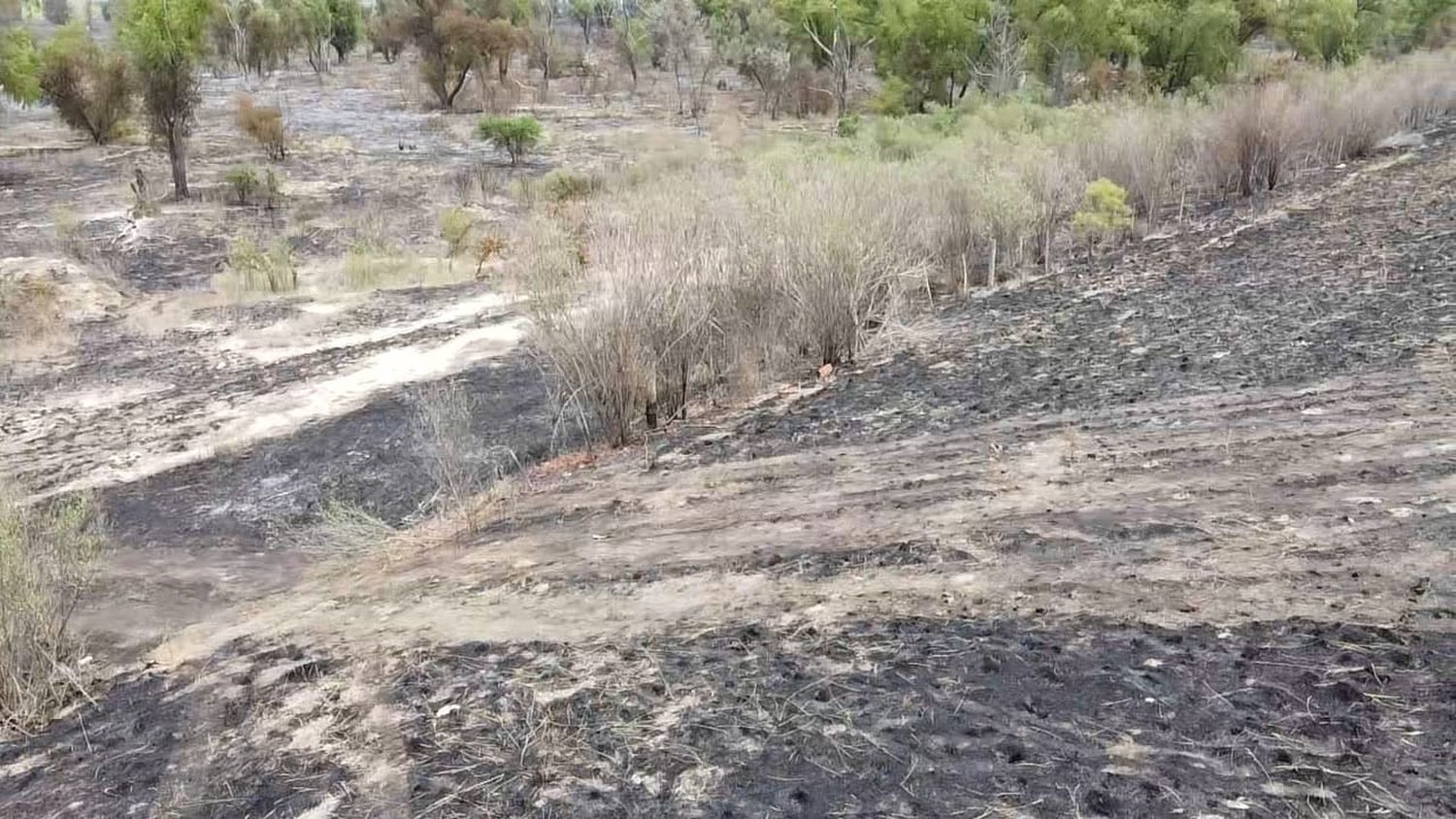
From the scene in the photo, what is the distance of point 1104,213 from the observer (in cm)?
1362

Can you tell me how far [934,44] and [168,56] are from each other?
66.0 feet

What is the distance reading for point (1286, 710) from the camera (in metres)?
3.65

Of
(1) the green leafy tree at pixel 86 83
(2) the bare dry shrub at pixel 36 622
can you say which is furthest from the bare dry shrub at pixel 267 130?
(2) the bare dry shrub at pixel 36 622

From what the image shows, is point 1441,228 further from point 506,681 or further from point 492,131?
point 492,131

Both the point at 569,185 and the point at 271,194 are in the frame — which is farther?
the point at 271,194

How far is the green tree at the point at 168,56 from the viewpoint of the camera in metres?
21.5

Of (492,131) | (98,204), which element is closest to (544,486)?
(98,204)

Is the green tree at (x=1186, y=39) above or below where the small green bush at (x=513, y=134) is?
above

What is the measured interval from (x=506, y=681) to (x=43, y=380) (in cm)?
1009

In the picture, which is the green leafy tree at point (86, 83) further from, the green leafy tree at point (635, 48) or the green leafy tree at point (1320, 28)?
the green leafy tree at point (1320, 28)

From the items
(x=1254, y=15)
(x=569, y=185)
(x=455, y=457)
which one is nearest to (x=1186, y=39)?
(x=1254, y=15)

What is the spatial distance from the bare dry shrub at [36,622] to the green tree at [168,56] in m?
19.3

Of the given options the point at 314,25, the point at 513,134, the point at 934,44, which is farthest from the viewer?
the point at 314,25

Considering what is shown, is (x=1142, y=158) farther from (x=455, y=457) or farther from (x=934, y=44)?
(x=934, y=44)
